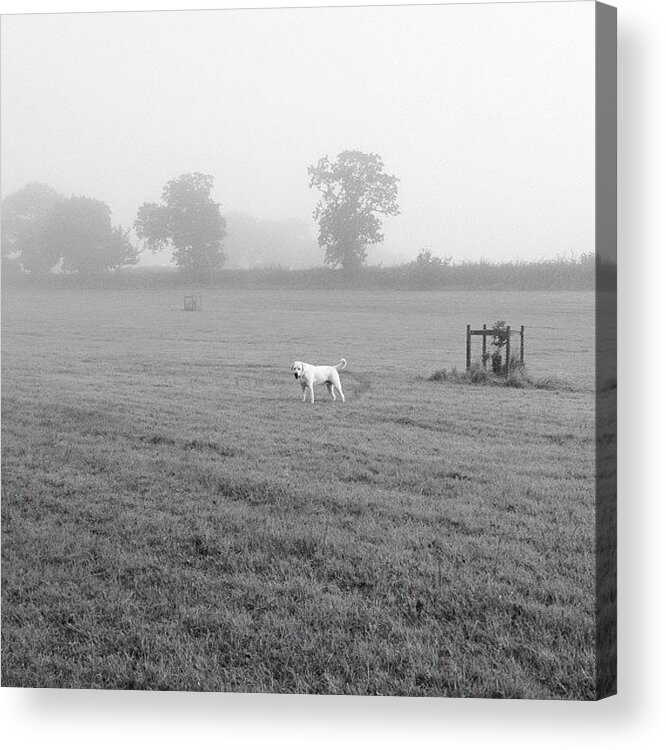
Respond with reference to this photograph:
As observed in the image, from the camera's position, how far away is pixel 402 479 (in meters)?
4.95

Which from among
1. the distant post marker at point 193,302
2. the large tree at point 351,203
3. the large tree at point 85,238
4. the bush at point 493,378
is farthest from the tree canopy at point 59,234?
the bush at point 493,378

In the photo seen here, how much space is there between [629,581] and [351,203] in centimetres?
244

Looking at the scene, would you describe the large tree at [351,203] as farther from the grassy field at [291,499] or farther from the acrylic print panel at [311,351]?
the grassy field at [291,499]

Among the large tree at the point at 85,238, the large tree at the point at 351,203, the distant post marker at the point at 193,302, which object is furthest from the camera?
the distant post marker at the point at 193,302

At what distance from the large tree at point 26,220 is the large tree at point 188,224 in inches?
19.8

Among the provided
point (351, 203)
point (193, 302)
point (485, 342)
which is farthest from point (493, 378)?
point (193, 302)

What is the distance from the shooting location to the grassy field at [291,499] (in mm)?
4629

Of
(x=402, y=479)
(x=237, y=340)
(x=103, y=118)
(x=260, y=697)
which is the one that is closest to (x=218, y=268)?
(x=237, y=340)

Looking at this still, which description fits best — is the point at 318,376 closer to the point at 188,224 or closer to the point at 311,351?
the point at 311,351

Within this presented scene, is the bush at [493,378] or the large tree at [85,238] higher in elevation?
the large tree at [85,238]

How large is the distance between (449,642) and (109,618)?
174 cm

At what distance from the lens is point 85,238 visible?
5395 millimetres

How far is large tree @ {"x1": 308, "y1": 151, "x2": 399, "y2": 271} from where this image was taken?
4.96 metres

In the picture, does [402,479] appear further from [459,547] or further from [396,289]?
[396,289]
